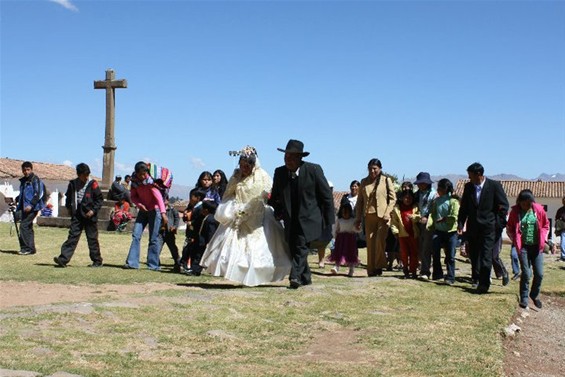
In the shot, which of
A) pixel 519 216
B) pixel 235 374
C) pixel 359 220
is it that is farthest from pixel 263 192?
pixel 235 374

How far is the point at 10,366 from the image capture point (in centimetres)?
500

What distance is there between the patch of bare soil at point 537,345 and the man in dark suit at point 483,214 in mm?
864

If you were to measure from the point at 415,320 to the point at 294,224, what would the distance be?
2604mm

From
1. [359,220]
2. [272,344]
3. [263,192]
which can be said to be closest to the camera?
[272,344]

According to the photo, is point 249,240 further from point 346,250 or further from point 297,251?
point 346,250

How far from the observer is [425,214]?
484 inches

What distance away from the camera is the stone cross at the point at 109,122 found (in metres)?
24.9

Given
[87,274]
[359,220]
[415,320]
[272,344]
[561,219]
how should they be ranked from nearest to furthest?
[272,344]
[415,320]
[87,274]
[359,220]
[561,219]

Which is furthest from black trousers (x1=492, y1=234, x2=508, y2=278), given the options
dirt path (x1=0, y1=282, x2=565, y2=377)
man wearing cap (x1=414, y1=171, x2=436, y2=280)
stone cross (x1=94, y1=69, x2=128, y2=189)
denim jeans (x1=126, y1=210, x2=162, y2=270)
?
stone cross (x1=94, y1=69, x2=128, y2=189)

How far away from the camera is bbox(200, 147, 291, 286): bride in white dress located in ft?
32.3

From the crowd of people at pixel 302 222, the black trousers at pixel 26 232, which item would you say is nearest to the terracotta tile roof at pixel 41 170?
the black trousers at pixel 26 232

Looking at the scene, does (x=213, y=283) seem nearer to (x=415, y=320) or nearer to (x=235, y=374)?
(x=415, y=320)

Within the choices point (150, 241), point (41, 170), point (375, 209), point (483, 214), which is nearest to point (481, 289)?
point (483, 214)

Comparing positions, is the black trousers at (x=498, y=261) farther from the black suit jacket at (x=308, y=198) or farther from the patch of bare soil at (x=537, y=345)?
the black suit jacket at (x=308, y=198)
